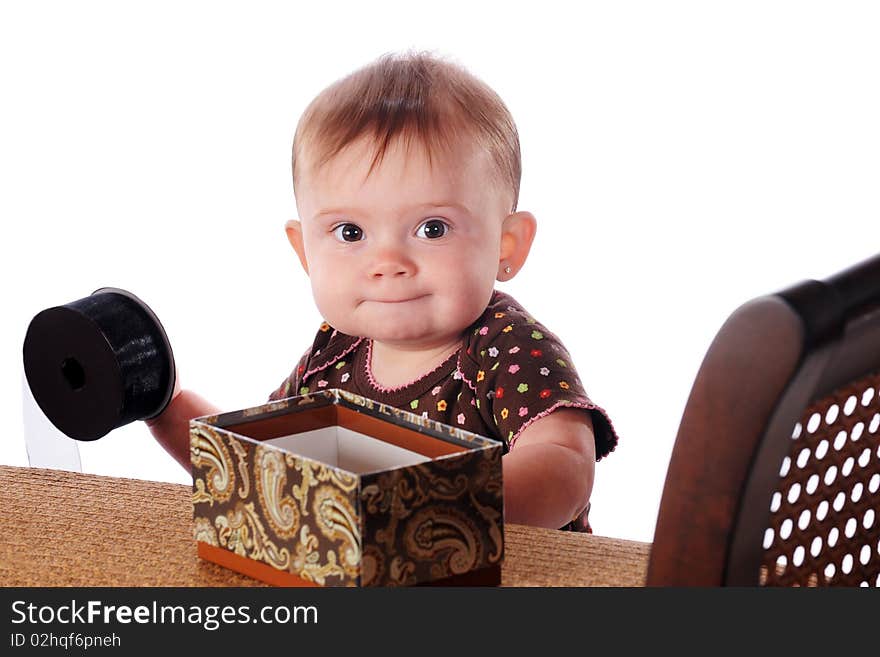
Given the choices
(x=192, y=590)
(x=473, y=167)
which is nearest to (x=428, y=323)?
(x=473, y=167)

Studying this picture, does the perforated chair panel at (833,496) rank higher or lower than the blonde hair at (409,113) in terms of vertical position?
lower

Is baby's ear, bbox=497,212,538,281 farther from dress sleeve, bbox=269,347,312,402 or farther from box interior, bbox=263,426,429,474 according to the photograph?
box interior, bbox=263,426,429,474

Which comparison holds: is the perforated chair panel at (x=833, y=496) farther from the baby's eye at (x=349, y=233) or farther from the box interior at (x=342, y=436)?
the baby's eye at (x=349, y=233)

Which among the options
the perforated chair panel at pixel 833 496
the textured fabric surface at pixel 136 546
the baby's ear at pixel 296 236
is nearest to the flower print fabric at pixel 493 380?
the baby's ear at pixel 296 236

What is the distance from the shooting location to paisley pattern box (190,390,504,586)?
67 centimetres

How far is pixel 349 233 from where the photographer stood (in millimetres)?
1171

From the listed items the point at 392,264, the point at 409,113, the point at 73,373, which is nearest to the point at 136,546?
the point at 73,373

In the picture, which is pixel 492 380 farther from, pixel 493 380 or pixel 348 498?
pixel 348 498

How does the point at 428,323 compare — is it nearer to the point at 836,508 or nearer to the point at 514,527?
the point at 514,527

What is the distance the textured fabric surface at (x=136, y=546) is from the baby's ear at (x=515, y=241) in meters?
0.45

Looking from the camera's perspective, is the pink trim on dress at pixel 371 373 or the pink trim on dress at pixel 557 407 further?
the pink trim on dress at pixel 371 373

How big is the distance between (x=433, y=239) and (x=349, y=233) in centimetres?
8

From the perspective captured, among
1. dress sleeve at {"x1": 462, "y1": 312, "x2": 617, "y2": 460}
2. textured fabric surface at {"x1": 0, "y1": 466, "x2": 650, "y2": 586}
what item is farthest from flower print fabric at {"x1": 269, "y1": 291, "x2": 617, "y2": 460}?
textured fabric surface at {"x1": 0, "y1": 466, "x2": 650, "y2": 586}

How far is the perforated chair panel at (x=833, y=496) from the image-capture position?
0.60 metres
